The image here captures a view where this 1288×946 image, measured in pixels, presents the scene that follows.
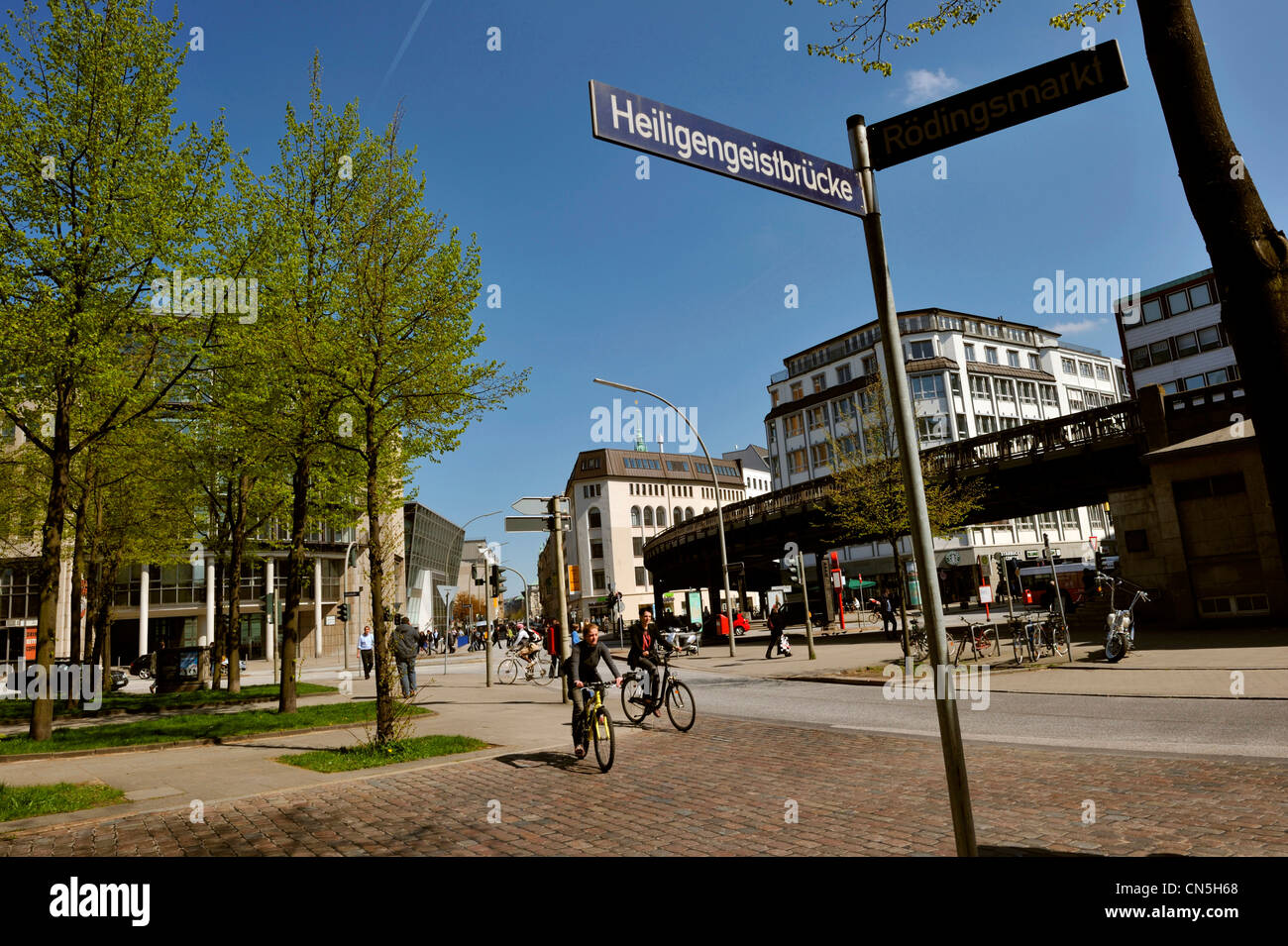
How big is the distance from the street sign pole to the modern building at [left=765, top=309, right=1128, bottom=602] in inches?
2416

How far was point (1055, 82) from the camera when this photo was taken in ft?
10.0

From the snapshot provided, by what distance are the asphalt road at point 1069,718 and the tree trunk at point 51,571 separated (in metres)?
11.0

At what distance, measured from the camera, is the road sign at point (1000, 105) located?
2994mm

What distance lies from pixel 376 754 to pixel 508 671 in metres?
15.4

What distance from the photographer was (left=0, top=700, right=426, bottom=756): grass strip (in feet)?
40.0

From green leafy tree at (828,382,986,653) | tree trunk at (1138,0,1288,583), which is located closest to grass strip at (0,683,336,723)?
Result: green leafy tree at (828,382,986,653)

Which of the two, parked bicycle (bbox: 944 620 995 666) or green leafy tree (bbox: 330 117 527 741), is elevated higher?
green leafy tree (bbox: 330 117 527 741)

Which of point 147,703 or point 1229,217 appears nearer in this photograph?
point 1229,217

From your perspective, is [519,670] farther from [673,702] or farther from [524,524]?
[673,702]

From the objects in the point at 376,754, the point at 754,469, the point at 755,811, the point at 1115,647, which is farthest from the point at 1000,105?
the point at 754,469

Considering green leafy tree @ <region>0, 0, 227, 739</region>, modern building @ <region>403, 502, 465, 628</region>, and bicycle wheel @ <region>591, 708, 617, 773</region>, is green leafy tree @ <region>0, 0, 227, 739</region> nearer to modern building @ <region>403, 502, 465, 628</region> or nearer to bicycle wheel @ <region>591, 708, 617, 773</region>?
bicycle wheel @ <region>591, 708, 617, 773</region>

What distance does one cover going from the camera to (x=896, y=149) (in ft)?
11.1
